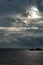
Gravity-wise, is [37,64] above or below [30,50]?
below

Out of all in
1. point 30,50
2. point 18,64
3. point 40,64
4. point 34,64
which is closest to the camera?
point 34,64

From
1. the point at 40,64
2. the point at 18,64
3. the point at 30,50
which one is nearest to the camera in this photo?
the point at 40,64

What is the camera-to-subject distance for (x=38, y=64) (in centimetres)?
5753

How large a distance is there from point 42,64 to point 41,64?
89.1 inches

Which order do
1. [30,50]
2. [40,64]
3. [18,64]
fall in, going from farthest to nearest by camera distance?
1. [30,50]
2. [18,64]
3. [40,64]

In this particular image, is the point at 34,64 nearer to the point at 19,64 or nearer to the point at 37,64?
the point at 37,64

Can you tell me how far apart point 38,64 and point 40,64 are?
204 cm

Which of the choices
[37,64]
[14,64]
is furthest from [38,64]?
[14,64]

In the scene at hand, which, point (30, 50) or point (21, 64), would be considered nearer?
point (21, 64)

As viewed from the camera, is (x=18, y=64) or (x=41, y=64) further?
(x=18, y=64)

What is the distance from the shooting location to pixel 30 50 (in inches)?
4272

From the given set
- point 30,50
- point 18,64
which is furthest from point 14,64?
point 30,50

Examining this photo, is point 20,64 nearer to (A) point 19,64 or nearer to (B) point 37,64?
(A) point 19,64

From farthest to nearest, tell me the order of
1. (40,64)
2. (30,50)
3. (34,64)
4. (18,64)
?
(30,50)
(18,64)
(40,64)
(34,64)
